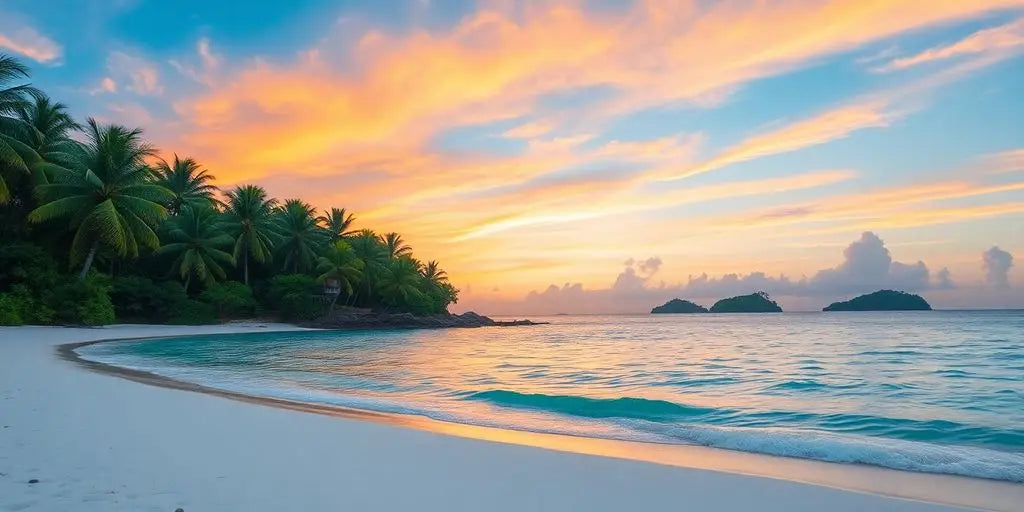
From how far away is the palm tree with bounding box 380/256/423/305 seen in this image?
51.9 m

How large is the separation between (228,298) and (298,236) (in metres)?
8.73

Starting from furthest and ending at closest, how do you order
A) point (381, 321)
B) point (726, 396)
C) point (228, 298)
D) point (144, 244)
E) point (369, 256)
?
point (369, 256), point (381, 321), point (228, 298), point (144, 244), point (726, 396)

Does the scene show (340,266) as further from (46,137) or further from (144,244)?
(46,137)

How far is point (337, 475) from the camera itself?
4.23 meters

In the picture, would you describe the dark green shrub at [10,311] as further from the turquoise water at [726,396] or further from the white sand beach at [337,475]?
the white sand beach at [337,475]

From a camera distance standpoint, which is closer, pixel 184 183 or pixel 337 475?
pixel 337 475

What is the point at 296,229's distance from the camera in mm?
46562

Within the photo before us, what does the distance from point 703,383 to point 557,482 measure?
8.07 m

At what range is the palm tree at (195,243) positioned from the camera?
3728 centimetres

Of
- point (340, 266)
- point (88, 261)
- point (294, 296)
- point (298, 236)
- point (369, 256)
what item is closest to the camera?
point (88, 261)

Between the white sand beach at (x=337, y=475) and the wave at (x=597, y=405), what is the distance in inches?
89.3

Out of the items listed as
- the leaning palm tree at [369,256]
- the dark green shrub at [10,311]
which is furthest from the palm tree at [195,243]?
the leaning palm tree at [369,256]

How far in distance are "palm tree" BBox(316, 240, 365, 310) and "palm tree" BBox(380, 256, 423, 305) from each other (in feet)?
18.2

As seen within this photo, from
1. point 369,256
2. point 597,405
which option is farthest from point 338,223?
point 597,405
